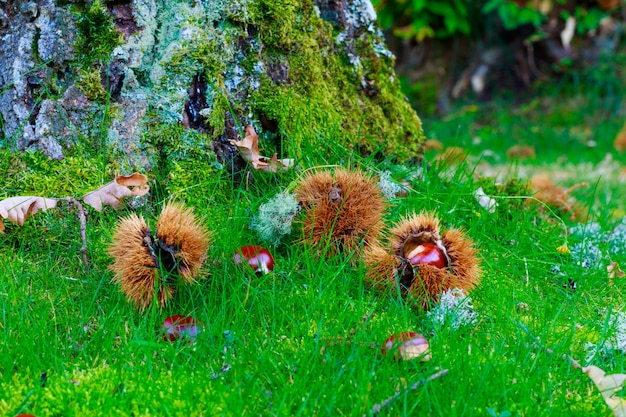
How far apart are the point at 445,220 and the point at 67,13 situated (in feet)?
5.08

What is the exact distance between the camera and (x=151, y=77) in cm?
239

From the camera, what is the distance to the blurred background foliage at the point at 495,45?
26.9ft

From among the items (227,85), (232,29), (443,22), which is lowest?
(227,85)

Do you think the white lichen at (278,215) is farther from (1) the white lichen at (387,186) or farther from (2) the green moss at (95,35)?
(2) the green moss at (95,35)

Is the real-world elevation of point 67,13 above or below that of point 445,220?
above

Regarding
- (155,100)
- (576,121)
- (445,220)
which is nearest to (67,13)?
(155,100)

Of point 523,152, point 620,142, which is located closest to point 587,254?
point 523,152

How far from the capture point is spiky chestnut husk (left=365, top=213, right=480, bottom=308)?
74.7 inches

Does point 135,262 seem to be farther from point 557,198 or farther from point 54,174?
point 557,198

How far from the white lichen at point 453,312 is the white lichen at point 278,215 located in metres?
0.52

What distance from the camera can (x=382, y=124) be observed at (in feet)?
9.55

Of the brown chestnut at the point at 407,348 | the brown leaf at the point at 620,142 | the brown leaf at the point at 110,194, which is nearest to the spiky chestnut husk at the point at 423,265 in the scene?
the brown chestnut at the point at 407,348

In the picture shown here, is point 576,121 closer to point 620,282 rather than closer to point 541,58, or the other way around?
point 541,58

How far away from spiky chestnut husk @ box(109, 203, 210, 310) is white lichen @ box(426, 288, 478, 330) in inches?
26.9
